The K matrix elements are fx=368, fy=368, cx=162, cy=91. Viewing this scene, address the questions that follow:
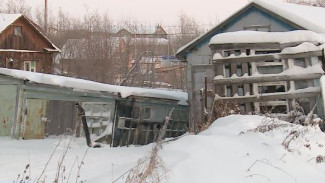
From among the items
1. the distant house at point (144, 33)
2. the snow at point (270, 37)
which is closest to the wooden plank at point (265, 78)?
the snow at point (270, 37)

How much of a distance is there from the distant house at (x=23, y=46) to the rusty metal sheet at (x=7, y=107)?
15.9 m

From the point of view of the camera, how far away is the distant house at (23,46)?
2792 centimetres

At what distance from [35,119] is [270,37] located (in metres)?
8.50

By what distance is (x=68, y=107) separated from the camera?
14.1 m

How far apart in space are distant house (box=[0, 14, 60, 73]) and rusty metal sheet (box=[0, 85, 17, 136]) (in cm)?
1587

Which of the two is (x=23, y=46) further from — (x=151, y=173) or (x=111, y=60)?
(x=151, y=173)

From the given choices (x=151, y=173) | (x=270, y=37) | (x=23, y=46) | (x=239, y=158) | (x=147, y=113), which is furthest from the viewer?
(x=23, y=46)

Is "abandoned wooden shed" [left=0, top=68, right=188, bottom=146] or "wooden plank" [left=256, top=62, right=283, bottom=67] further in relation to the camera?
"abandoned wooden shed" [left=0, top=68, right=188, bottom=146]

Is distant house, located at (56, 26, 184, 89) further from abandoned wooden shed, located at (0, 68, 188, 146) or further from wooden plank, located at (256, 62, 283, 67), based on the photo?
wooden plank, located at (256, 62, 283, 67)

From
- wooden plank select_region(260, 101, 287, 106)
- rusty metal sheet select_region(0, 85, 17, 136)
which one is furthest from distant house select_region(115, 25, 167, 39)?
wooden plank select_region(260, 101, 287, 106)

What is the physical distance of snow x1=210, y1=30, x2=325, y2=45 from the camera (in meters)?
9.05

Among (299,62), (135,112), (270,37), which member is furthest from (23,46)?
(299,62)

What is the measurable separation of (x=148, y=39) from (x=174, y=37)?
649cm

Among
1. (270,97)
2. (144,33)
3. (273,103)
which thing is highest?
(144,33)
